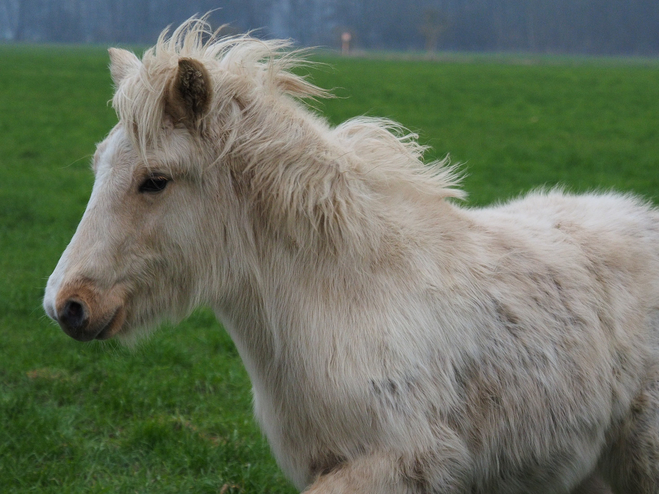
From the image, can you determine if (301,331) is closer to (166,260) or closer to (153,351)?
(166,260)

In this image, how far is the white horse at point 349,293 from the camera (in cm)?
257

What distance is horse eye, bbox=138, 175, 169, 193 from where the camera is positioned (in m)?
2.60

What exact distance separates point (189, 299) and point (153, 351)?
277 centimetres

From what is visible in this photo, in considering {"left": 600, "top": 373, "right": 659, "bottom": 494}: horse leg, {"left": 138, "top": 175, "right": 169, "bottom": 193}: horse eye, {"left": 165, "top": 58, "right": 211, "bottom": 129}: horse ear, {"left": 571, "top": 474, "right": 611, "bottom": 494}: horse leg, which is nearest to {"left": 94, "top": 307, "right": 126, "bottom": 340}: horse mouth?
{"left": 138, "top": 175, "right": 169, "bottom": 193}: horse eye

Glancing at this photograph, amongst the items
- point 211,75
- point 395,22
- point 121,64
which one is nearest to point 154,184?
point 211,75

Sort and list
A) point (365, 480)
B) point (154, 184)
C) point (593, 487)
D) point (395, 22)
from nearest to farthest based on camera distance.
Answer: point (365, 480), point (154, 184), point (593, 487), point (395, 22)

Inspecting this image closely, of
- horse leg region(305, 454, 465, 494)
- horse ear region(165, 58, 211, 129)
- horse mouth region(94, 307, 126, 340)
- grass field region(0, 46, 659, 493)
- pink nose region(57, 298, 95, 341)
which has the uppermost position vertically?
horse ear region(165, 58, 211, 129)

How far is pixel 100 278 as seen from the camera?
8.31 feet

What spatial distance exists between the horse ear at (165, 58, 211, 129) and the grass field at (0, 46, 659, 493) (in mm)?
894

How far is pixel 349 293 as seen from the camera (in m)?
2.70

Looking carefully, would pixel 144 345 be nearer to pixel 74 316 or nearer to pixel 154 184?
pixel 74 316

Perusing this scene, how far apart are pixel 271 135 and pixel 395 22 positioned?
125m

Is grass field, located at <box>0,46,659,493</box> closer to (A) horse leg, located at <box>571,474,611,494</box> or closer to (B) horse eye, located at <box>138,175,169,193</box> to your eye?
(B) horse eye, located at <box>138,175,169,193</box>

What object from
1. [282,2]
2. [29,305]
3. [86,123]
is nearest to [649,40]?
[282,2]
